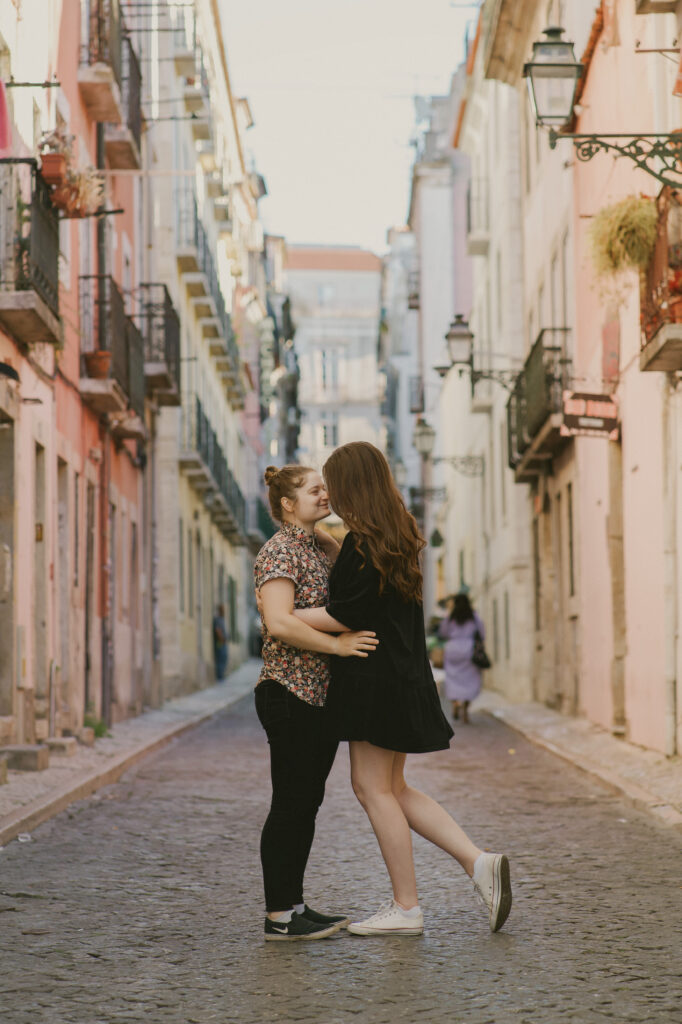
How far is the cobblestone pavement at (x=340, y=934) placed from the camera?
17.6 feet

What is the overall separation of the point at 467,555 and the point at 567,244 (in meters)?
21.1

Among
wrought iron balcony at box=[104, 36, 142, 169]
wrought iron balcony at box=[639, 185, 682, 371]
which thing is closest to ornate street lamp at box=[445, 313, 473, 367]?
wrought iron balcony at box=[104, 36, 142, 169]

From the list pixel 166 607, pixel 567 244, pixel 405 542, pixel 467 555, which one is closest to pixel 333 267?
pixel 467 555

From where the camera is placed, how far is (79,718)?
1858 centimetres

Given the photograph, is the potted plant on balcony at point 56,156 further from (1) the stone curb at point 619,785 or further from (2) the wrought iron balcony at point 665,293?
(1) the stone curb at point 619,785

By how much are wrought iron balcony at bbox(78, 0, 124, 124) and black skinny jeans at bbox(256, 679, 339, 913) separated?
1464 centimetres

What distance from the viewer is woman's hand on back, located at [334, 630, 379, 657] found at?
6.30 metres

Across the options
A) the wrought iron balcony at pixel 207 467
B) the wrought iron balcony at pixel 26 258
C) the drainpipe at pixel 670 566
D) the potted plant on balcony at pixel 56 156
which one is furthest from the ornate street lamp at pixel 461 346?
the wrought iron balcony at pixel 26 258

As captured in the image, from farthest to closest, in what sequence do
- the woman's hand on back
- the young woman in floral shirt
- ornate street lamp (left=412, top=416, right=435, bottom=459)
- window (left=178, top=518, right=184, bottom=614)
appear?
ornate street lamp (left=412, top=416, right=435, bottom=459) < window (left=178, top=518, right=184, bottom=614) < the young woman in floral shirt < the woman's hand on back

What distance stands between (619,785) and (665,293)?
4.00m

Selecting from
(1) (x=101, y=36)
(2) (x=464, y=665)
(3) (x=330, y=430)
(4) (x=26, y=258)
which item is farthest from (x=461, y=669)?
(3) (x=330, y=430)

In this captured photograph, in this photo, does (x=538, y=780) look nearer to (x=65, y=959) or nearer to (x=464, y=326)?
(x=65, y=959)

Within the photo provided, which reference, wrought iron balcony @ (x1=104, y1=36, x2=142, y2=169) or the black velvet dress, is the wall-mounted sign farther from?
the black velvet dress

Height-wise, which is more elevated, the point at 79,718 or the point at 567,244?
the point at 567,244
